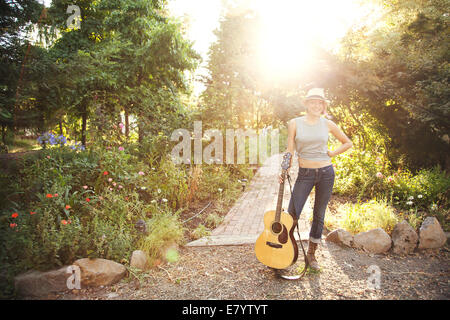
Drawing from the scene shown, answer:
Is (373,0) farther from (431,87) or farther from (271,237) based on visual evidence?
(271,237)

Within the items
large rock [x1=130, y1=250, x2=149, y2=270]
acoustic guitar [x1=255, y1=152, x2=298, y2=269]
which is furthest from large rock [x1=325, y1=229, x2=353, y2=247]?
large rock [x1=130, y1=250, x2=149, y2=270]

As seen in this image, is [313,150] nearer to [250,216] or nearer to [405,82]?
[250,216]

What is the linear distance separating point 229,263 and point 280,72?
16.2 feet

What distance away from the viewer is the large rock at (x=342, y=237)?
11.2 ft

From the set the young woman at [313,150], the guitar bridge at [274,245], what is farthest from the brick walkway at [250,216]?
the young woman at [313,150]

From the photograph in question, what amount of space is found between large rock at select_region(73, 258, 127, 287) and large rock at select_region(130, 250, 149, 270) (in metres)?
0.13

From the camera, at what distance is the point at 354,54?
220 inches

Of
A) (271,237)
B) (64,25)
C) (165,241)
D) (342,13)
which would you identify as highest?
(342,13)

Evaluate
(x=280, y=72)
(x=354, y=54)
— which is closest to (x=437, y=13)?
(x=354, y=54)

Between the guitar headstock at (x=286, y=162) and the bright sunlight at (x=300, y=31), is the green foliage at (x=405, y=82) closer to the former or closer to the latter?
the bright sunlight at (x=300, y=31)

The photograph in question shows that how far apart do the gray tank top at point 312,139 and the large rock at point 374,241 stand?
1.36 metres

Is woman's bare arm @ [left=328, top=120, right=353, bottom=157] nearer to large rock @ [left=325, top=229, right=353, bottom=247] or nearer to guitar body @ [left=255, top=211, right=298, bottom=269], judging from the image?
guitar body @ [left=255, top=211, right=298, bottom=269]

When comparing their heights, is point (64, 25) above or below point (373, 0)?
below

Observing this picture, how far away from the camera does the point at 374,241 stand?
3301 mm
